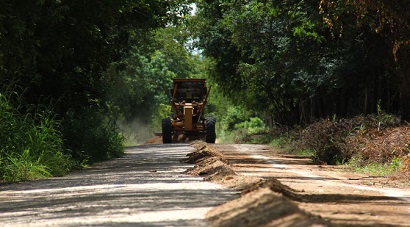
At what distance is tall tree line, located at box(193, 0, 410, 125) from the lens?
26594mm

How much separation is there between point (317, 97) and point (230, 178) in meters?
29.6

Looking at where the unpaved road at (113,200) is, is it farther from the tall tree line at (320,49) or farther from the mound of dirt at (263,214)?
the tall tree line at (320,49)

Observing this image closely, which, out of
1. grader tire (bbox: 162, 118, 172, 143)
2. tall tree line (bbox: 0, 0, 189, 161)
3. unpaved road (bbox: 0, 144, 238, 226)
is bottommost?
unpaved road (bbox: 0, 144, 238, 226)

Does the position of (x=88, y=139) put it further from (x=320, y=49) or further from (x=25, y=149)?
(x=320, y=49)

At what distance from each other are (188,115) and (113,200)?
35264 mm

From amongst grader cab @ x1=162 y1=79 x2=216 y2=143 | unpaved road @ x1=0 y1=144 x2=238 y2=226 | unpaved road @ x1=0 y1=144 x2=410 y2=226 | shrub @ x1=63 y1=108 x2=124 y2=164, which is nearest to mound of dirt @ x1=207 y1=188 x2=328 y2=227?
unpaved road @ x1=0 y1=144 x2=410 y2=226

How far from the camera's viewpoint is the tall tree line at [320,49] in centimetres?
2659

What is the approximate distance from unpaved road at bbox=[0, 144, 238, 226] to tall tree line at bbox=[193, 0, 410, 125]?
834cm

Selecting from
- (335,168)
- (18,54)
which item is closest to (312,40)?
(335,168)

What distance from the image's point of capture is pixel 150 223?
10.6 m

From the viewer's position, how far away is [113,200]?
1395 cm

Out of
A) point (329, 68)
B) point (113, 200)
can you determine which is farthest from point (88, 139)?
point (113, 200)

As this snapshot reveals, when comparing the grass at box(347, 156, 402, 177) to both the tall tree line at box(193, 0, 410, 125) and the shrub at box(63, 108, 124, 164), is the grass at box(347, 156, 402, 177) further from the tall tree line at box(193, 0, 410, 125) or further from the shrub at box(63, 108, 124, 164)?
the shrub at box(63, 108, 124, 164)

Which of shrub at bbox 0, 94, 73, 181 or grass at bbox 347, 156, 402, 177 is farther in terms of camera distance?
grass at bbox 347, 156, 402, 177
